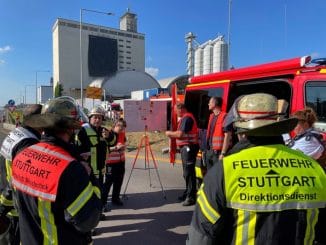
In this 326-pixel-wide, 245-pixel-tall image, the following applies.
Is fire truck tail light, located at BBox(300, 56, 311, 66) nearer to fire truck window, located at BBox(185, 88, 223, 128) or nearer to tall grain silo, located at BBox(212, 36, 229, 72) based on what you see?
fire truck window, located at BBox(185, 88, 223, 128)

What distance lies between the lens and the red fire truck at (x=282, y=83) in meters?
4.64

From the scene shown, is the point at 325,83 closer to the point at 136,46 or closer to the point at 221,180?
the point at 221,180

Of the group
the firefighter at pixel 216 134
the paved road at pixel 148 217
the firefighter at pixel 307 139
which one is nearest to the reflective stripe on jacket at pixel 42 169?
the firefighter at pixel 307 139

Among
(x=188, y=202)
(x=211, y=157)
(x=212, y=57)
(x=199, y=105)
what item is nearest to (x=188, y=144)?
(x=211, y=157)

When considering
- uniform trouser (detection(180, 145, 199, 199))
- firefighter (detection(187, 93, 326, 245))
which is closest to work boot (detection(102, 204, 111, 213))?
uniform trouser (detection(180, 145, 199, 199))

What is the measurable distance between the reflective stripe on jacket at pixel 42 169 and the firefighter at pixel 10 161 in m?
0.77

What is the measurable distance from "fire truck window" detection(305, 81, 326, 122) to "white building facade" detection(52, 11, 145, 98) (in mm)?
91811

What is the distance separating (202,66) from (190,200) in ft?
129

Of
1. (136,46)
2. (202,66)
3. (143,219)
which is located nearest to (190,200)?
(143,219)

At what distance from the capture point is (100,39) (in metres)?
105

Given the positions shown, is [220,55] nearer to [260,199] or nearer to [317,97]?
[317,97]

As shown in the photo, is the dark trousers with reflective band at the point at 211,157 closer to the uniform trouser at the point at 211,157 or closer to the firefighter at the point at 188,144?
the uniform trouser at the point at 211,157

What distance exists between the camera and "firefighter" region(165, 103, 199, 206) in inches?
246

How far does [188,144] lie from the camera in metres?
6.36
